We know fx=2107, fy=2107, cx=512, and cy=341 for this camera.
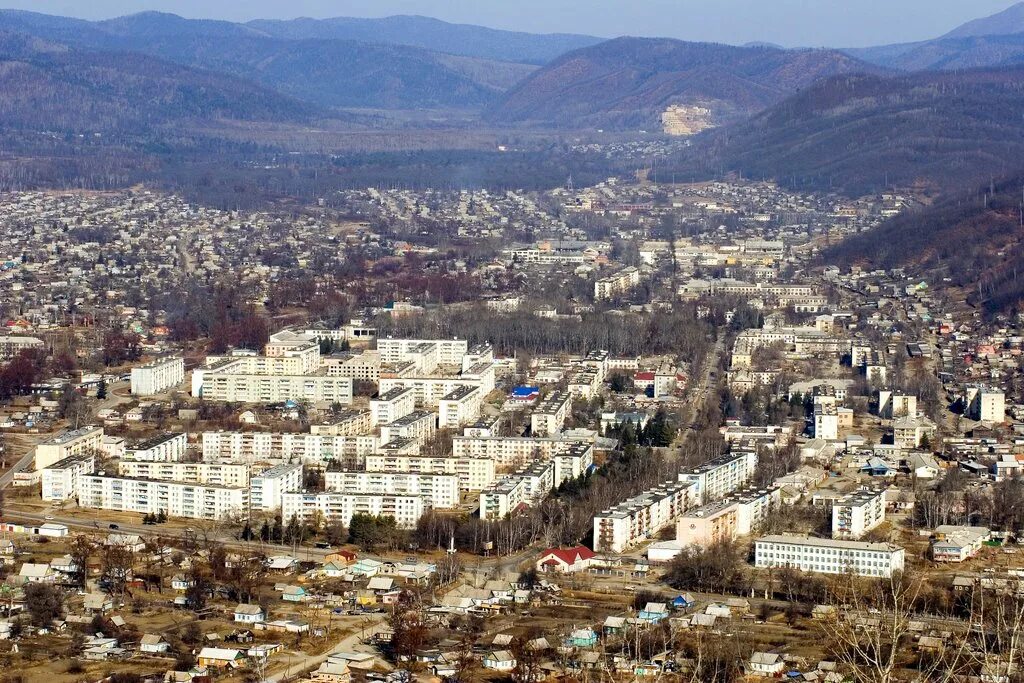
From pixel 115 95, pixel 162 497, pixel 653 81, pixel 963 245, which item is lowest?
pixel 162 497

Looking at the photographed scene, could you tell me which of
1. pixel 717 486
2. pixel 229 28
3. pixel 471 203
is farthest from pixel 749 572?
pixel 229 28

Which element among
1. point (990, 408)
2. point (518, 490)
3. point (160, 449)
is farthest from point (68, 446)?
point (990, 408)

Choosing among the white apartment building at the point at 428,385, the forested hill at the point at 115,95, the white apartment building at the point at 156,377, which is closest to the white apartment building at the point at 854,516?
the white apartment building at the point at 428,385

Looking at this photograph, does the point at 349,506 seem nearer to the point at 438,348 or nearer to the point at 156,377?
the point at 156,377

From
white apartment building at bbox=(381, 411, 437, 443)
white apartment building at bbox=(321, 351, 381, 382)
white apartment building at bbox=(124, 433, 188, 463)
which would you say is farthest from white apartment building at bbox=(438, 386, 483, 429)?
white apartment building at bbox=(124, 433, 188, 463)

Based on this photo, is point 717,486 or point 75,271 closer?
point 717,486

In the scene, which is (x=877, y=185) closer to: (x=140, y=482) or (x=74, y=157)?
(x=74, y=157)
